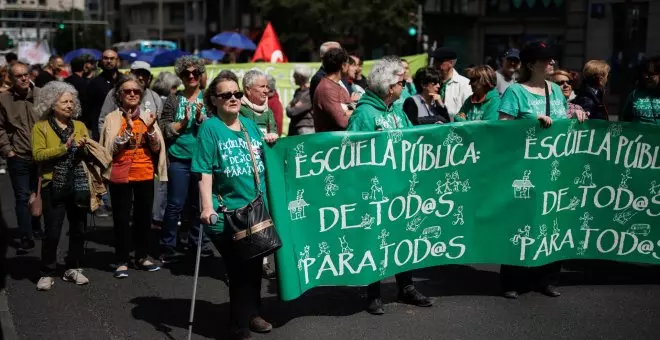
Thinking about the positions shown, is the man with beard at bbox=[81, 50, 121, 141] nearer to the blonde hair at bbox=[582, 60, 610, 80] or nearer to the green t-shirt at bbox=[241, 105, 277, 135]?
the green t-shirt at bbox=[241, 105, 277, 135]

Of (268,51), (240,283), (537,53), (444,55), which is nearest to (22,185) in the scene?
(240,283)

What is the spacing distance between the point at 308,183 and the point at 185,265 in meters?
2.61

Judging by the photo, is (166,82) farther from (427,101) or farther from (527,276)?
(527,276)

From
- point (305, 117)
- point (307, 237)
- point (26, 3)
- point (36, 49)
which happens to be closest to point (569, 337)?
point (307, 237)

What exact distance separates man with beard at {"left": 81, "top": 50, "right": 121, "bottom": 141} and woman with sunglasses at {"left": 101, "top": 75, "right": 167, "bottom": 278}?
3.30 metres

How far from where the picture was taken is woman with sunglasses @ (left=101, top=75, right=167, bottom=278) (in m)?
7.60

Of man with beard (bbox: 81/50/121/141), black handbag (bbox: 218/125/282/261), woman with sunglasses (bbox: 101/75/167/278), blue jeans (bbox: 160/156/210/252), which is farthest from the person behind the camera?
man with beard (bbox: 81/50/121/141)

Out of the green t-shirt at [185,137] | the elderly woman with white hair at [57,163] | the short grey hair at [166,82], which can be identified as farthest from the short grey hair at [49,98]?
the short grey hair at [166,82]

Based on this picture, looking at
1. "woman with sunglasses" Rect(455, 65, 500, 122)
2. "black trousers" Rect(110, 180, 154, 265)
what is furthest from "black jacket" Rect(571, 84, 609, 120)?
"black trousers" Rect(110, 180, 154, 265)

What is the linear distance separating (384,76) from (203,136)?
4.73 feet

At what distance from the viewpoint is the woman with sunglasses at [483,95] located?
7562 millimetres

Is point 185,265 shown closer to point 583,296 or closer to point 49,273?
point 49,273

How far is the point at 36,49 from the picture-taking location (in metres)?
36.6

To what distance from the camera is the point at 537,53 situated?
266 inches
